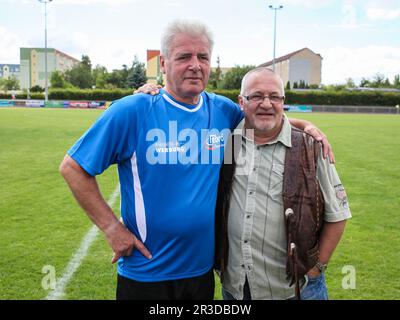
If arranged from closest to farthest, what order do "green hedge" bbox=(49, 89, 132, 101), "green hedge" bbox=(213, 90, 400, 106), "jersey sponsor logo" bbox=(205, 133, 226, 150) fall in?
"jersey sponsor logo" bbox=(205, 133, 226, 150) < "green hedge" bbox=(213, 90, 400, 106) < "green hedge" bbox=(49, 89, 132, 101)

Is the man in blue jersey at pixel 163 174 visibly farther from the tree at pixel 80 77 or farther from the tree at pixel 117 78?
the tree at pixel 80 77

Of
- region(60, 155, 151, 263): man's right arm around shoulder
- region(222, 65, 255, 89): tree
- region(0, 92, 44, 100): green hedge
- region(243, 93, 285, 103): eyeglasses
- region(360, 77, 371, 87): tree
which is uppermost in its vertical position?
region(360, 77, 371, 87): tree

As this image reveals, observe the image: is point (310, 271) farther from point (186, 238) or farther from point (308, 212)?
point (186, 238)

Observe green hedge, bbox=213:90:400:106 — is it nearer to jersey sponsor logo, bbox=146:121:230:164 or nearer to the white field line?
the white field line

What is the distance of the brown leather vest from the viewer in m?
2.60

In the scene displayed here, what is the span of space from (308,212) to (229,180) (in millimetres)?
515

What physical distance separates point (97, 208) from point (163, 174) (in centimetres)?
43

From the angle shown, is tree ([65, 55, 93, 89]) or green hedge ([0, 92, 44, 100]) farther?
tree ([65, 55, 93, 89])

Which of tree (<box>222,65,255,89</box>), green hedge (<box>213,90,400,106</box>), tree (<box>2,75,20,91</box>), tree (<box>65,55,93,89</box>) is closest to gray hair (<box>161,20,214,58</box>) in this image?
green hedge (<box>213,90,400,106</box>)

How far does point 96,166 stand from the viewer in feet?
8.13

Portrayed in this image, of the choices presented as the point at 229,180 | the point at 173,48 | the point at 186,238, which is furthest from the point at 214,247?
the point at 173,48

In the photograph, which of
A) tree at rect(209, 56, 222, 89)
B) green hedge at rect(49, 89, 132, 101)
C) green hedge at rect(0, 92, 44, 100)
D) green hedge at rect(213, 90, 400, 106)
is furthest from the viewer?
tree at rect(209, 56, 222, 89)

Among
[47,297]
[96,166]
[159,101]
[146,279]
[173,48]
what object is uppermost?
[173,48]

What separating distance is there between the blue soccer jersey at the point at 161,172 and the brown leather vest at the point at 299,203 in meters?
0.11
